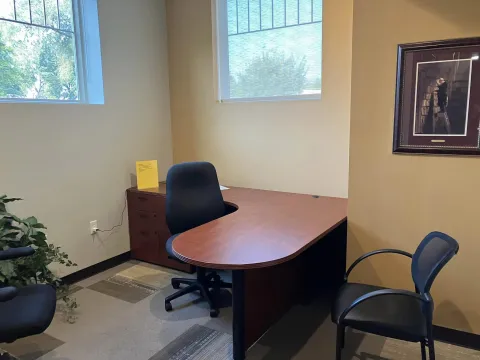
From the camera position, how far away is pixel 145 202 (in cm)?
349

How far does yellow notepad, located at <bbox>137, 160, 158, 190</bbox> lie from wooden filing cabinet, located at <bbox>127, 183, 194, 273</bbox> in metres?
0.08

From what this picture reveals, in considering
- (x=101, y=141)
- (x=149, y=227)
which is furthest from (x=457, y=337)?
(x=101, y=141)

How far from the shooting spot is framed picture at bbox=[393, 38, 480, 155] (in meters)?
1.98

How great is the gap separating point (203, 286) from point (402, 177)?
62.6 inches

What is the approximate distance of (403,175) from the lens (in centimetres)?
223

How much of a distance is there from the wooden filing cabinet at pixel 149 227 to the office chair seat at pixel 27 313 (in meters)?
1.44

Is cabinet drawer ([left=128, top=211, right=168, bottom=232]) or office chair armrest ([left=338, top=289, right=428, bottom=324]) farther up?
office chair armrest ([left=338, top=289, right=428, bottom=324])

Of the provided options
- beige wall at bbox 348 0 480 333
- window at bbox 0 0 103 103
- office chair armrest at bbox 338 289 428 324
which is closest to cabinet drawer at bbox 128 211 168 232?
window at bbox 0 0 103 103

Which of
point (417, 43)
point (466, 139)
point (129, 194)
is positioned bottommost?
point (129, 194)

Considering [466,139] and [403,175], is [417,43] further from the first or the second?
[403,175]

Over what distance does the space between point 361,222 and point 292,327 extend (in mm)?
838

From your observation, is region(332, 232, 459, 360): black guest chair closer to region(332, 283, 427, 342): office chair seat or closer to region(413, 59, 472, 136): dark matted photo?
region(332, 283, 427, 342): office chair seat

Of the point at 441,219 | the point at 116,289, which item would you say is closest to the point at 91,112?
the point at 116,289

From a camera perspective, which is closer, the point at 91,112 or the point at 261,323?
the point at 261,323
